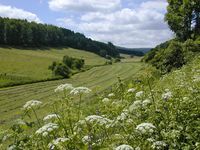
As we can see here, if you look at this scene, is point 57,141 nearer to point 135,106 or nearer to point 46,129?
point 46,129

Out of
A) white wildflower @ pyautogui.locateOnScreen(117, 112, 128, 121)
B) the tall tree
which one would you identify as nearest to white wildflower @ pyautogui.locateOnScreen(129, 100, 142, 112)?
white wildflower @ pyautogui.locateOnScreen(117, 112, 128, 121)

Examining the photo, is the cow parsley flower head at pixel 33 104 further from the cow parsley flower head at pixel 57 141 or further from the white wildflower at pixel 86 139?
the white wildflower at pixel 86 139

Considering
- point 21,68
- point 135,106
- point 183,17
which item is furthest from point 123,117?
point 21,68

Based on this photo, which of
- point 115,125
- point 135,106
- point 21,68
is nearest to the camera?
point 115,125

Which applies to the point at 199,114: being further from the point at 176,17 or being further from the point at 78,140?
the point at 176,17

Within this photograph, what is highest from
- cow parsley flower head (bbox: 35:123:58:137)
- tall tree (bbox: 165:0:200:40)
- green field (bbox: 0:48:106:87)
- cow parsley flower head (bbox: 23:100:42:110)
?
tall tree (bbox: 165:0:200:40)

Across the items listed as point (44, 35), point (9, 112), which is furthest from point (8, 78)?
point (44, 35)

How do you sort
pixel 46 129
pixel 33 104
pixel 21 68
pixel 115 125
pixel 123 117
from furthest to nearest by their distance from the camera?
1. pixel 21 68
2. pixel 123 117
3. pixel 115 125
4. pixel 33 104
5. pixel 46 129

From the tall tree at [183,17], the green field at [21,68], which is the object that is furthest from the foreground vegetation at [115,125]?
the green field at [21,68]

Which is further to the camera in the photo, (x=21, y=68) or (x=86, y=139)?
(x=21, y=68)

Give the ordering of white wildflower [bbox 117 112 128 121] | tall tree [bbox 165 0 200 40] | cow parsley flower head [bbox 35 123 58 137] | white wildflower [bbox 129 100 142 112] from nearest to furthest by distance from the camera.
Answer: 1. cow parsley flower head [bbox 35 123 58 137]
2. white wildflower [bbox 117 112 128 121]
3. white wildflower [bbox 129 100 142 112]
4. tall tree [bbox 165 0 200 40]

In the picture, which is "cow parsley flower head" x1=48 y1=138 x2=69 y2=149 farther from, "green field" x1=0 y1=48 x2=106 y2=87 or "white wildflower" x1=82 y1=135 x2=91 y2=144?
"green field" x1=0 y1=48 x2=106 y2=87

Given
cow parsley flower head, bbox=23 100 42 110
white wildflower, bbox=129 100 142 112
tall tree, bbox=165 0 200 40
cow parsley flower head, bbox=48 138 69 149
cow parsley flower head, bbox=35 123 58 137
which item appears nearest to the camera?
cow parsley flower head, bbox=48 138 69 149

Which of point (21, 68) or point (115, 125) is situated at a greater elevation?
point (115, 125)
